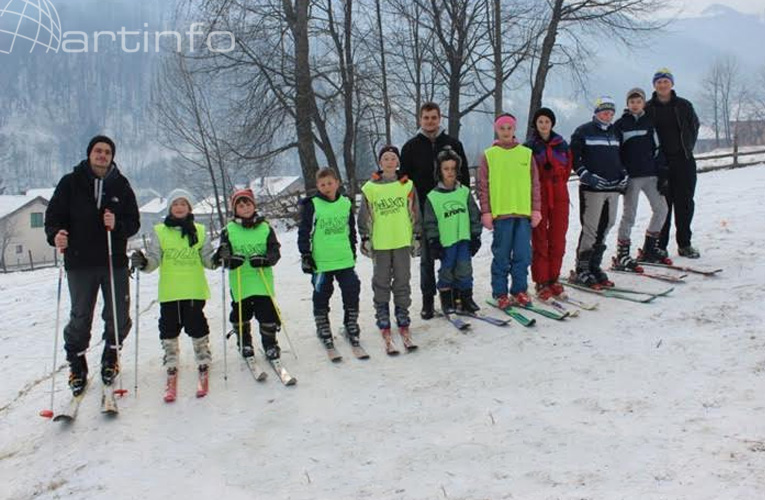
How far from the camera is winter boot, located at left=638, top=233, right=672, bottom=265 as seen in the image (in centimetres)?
708

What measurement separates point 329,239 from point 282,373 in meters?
1.37

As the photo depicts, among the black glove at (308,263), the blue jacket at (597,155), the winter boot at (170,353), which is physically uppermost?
the blue jacket at (597,155)

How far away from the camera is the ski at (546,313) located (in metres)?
5.42

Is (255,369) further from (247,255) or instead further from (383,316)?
(383,316)

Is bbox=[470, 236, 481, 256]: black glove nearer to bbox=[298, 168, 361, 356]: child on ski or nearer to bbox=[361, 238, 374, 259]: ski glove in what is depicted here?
bbox=[361, 238, 374, 259]: ski glove

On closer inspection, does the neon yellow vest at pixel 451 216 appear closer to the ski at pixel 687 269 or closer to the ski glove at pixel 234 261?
the ski glove at pixel 234 261

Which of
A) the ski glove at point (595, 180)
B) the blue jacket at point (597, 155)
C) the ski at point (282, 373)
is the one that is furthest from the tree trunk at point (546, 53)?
the ski at point (282, 373)

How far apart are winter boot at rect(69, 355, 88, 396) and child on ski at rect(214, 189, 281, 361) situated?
141cm

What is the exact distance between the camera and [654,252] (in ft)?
23.4

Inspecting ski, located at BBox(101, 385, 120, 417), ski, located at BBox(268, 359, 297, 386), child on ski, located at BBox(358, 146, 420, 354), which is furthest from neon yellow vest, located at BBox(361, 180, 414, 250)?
ski, located at BBox(101, 385, 120, 417)

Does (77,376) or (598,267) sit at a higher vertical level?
(598,267)

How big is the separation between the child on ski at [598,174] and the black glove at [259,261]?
3.78 meters

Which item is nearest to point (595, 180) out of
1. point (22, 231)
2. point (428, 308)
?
point (428, 308)

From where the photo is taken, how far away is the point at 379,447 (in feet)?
11.3
